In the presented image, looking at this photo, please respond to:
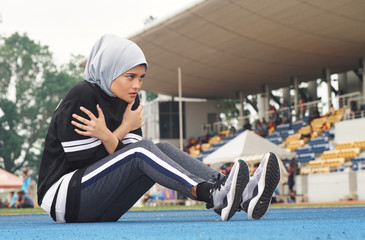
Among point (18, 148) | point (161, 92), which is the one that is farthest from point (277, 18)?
point (18, 148)

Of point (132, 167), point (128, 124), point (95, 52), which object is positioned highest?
point (95, 52)

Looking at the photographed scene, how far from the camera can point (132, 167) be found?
3590 mm

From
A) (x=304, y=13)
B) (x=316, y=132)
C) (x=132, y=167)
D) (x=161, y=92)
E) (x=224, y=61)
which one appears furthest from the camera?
(x=161, y=92)

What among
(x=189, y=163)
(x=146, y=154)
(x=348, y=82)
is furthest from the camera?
(x=348, y=82)

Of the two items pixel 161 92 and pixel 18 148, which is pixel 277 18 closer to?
pixel 161 92

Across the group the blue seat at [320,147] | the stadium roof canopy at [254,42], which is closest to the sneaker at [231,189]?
the stadium roof canopy at [254,42]

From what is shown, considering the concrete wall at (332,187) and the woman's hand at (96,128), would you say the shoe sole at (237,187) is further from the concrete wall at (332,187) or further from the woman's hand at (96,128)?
the concrete wall at (332,187)

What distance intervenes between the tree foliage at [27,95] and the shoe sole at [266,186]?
49.4 metres

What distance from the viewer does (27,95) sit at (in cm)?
5306

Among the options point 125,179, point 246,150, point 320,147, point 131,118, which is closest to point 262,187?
point 125,179

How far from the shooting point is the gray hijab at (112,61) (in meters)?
3.71

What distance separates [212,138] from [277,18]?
42.4ft

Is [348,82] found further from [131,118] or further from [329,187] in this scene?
[131,118]

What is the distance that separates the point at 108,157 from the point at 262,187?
844 mm
